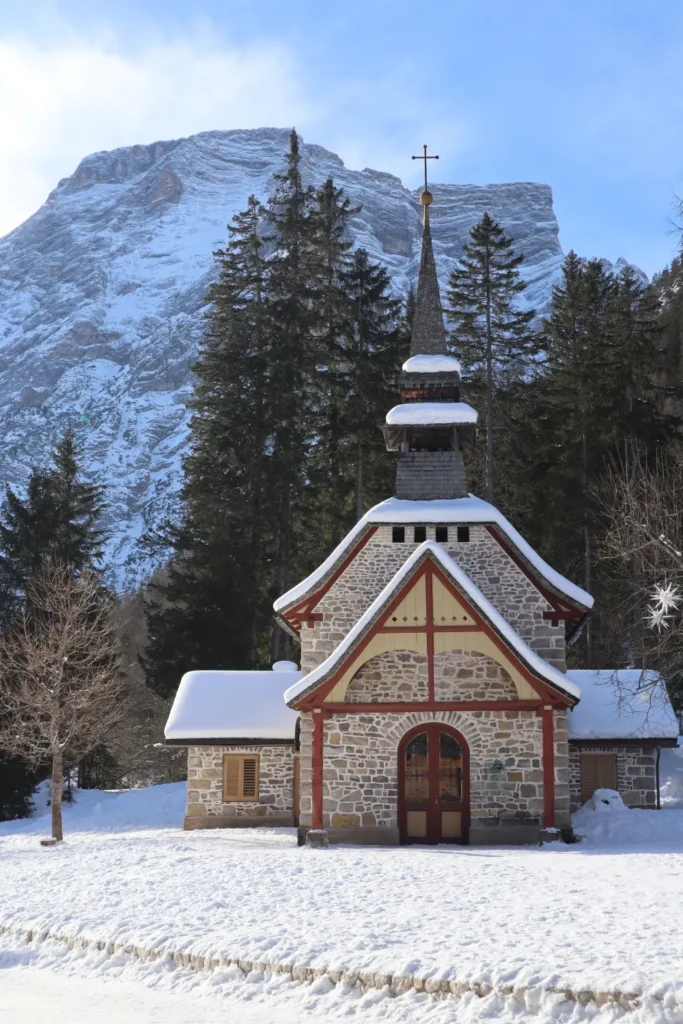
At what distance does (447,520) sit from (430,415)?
2.69 meters

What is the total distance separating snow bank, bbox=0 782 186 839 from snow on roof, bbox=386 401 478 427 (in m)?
11.0

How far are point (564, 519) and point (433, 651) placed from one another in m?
15.1

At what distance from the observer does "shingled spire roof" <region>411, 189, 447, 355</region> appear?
2578 cm

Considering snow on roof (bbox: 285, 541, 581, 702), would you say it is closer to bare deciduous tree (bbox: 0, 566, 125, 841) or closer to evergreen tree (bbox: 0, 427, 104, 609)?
bare deciduous tree (bbox: 0, 566, 125, 841)

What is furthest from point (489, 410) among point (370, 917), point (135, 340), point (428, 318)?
point (135, 340)

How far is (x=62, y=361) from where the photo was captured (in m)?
176

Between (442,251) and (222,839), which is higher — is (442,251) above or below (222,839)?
above

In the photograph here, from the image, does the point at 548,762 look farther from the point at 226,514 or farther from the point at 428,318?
the point at 226,514

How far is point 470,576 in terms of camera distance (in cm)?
2214

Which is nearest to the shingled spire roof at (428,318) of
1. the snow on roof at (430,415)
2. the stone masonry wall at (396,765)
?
the snow on roof at (430,415)

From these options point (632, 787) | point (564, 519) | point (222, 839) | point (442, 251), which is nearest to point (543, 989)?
point (222, 839)

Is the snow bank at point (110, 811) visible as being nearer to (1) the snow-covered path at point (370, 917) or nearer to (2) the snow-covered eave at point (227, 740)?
(2) the snow-covered eave at point (227, 740)

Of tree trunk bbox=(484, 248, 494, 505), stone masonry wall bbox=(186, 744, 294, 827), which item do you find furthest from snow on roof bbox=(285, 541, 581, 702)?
tree trunk bbox=(484, 248, 494, 505)

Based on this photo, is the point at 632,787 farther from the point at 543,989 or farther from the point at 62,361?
the point at 62,361
